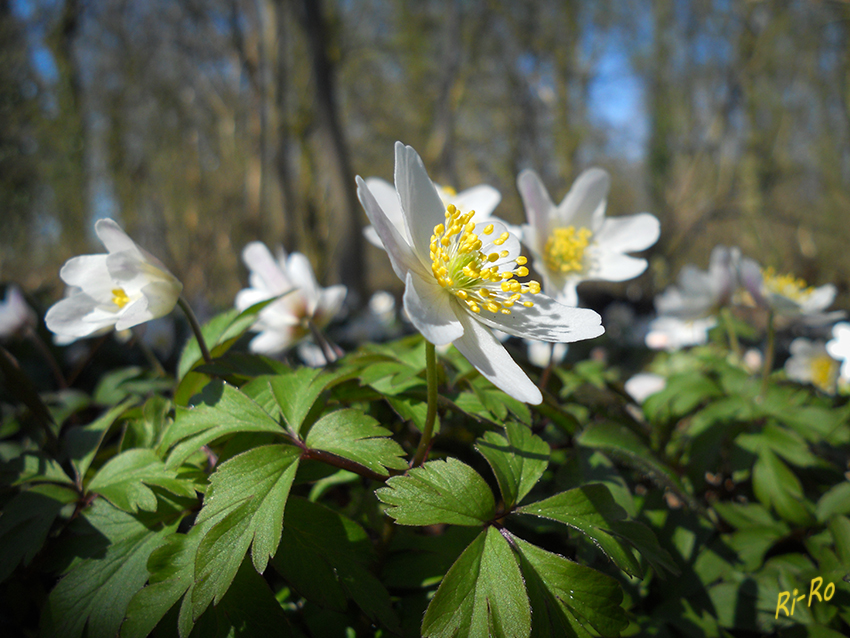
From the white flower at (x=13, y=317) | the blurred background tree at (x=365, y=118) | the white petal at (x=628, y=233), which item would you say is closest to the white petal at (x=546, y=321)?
the white petal at (x=628, y=233)

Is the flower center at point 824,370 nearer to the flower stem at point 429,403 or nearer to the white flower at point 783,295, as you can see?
A: the white flower at point 783,295

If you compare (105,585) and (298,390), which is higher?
(298,390)

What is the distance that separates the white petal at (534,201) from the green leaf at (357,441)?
56 centimetres

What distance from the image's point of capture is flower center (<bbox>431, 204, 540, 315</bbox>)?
85 cm

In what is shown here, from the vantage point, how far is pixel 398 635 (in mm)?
705

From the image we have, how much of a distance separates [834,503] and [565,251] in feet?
2.46

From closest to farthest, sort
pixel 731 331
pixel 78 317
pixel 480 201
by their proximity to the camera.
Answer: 1. pixel 78 317
2. pixel 480 201
3. pixel 731 331

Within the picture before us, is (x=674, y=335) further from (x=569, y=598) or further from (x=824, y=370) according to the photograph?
(x=569, y=598)

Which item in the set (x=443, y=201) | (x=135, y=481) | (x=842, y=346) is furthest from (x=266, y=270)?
(x=842, y=346)

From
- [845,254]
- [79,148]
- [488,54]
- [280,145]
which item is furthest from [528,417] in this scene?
[488,54]

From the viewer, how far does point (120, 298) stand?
1000mm

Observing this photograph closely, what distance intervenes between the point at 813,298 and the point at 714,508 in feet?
3.21

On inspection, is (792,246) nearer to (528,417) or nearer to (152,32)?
(528,417)

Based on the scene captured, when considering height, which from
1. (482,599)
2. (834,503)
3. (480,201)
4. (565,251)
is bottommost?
(834,503)
